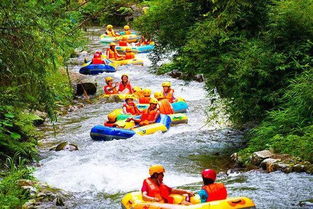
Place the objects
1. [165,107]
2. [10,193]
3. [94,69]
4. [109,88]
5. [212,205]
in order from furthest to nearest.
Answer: [94,69]
[109,88]
[165,107]
[10,193]
[212,205]

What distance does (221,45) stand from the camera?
37.6 ft

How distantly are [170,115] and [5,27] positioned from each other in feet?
28.6

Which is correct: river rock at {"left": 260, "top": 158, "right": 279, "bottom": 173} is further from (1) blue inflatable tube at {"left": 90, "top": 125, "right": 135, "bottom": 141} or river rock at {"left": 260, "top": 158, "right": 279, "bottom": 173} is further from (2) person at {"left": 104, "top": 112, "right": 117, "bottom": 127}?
(2) person at {"left": 104, "top": 112, "right": 117, "bottom": 127}

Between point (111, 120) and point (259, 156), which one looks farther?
point (111, 120)

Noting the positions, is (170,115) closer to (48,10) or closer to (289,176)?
(289,176)

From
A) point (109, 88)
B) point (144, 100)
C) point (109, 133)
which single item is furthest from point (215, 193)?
point (109, 88)

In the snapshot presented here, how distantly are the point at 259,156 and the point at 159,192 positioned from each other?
2.84 metres

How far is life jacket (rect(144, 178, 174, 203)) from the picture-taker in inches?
281

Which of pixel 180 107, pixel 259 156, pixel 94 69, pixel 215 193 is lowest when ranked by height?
pixel 94 69

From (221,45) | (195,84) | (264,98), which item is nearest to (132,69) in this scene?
(195,84)

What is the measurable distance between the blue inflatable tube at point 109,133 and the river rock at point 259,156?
13.2 feet

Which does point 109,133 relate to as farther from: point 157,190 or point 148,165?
point 157,190

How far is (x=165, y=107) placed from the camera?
14648 mm

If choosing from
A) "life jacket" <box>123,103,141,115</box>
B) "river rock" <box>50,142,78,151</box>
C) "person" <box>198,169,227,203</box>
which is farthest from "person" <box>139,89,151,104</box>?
"person" <box>198,169,227,203</box>
